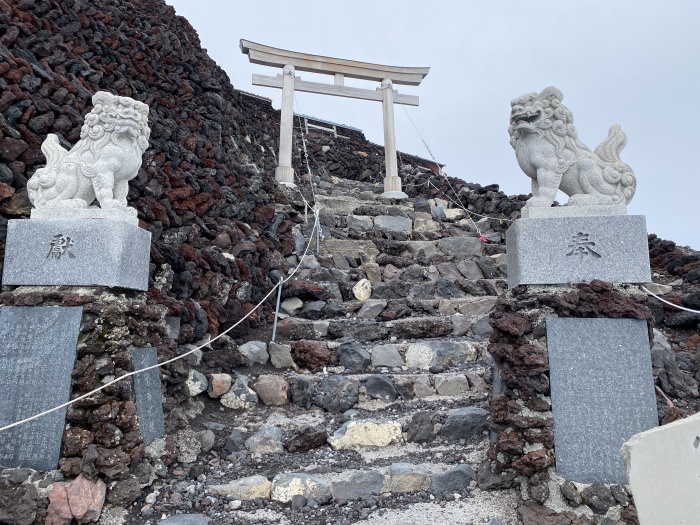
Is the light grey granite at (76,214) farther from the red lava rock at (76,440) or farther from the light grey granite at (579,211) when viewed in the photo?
the light grey granite at (579,211)

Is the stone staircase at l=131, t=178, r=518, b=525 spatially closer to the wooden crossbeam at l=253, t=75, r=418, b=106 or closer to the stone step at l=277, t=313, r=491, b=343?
the stone step at l=277, t=313, r=491, b=343

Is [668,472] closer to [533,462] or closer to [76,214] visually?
[533,462]

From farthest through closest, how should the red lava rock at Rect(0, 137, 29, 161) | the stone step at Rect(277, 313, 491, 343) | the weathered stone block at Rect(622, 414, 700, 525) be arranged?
the stone step at Rect(277, 313, 491, 343)
the red lava rock at Rect(0, 137, 29, 161)
the weathered stone block at Rect(622, 414, 700, 525)

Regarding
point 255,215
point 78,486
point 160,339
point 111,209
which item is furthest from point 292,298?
point 78,486

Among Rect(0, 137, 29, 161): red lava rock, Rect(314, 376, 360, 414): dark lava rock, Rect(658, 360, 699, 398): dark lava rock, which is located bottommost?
Rect(314, 376, 360, 414): dark lava rock

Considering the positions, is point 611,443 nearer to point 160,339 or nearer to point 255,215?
point 160,339

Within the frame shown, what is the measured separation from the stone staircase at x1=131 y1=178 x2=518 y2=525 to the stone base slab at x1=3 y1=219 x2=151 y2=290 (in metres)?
1.29

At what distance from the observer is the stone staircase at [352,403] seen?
113 inches

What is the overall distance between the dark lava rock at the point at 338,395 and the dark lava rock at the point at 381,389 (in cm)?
11

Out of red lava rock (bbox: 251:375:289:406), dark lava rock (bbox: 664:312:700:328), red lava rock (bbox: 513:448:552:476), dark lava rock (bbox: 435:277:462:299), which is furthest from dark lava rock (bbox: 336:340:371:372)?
dark lava rock (bbox: 664:312:700:328)

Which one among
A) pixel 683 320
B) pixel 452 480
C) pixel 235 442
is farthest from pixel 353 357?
pixel 683 320

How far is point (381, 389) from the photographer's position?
13.2ft

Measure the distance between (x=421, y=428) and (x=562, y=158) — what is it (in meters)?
2.18

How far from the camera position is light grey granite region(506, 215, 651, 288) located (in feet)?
9.76
